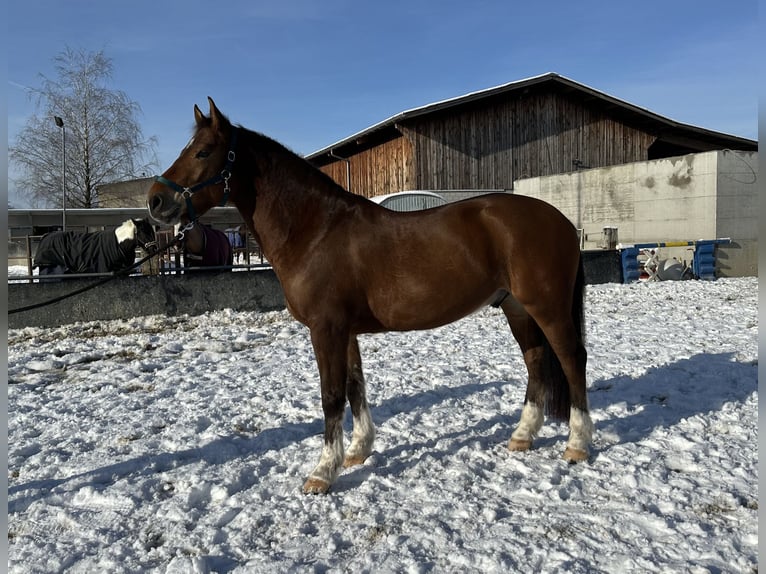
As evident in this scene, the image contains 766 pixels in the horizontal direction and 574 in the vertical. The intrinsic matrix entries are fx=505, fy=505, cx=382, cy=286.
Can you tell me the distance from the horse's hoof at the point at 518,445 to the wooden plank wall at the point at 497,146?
1791 cm

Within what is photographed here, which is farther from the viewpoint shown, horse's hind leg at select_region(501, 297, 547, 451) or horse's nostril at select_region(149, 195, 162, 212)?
horse's hind leg at select_region(501, 297, 547, 451)

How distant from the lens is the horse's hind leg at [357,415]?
3203 mm

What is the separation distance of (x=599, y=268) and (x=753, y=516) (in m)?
9.59

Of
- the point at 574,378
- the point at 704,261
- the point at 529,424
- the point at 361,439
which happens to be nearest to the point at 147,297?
the point at 361,439

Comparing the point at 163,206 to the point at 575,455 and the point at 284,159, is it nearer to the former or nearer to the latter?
the point at 284,159

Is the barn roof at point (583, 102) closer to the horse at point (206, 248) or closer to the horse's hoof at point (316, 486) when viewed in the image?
the horse at point (206, 248)

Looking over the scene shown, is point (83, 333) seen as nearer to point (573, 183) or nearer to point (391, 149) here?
point (573, 183)

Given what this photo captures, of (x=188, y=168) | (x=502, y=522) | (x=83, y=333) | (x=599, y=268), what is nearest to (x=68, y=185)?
(x=83, y=333)

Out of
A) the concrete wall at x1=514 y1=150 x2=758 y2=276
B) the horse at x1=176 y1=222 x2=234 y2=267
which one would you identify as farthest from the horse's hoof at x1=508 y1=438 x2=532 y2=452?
the concrete wall at x1=514 y1=150 x2=758 y2=276

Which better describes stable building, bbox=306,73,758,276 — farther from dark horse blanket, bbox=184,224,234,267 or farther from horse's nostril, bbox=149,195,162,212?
horse's nostril, bbox=149,195,162,212

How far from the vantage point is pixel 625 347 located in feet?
18.9

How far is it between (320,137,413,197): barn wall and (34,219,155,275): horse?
41.6 feet

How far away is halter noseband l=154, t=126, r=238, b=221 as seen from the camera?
2896 millimetres

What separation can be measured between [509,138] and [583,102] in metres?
4.07
